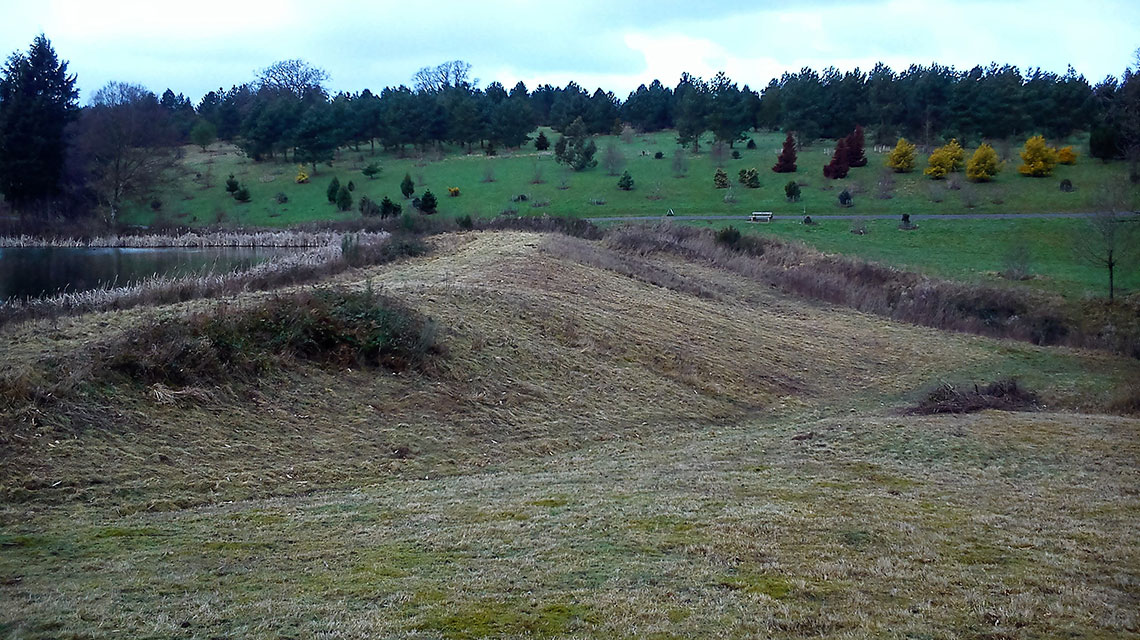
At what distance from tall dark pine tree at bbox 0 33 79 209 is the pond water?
18.5m

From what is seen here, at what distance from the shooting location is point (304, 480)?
431 inches

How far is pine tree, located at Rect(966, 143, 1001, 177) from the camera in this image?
2349 inches

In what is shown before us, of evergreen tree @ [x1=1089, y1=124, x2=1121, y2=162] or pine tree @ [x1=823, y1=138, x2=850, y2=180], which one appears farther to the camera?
pine tree @ [x1=823, y1=138, x2=850, y2=180]

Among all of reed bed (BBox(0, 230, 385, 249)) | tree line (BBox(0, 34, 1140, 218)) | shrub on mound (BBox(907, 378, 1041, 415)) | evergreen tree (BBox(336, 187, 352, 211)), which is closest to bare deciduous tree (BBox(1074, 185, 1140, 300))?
tree line (BBox(0, 34, 1140, 218))

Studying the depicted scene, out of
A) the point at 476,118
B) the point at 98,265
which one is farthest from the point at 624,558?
the point at 476,118

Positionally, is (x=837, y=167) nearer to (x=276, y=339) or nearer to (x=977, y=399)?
(x=977, y=399)

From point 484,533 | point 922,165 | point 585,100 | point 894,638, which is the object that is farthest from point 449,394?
point 585,100

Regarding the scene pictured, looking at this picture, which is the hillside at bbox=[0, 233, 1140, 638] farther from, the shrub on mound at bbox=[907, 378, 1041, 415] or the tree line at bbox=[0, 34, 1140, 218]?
the tree line at bbox=[0, 34, 1140, 218]

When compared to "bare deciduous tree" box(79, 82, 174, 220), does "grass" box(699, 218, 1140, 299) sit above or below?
below

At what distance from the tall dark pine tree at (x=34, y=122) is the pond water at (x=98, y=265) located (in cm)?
1849

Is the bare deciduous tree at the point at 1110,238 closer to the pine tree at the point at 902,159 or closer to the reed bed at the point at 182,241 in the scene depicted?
the pine tree at the point at 902,159

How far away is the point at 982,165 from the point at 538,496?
5814 cm

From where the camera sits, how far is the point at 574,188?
63.8 meters

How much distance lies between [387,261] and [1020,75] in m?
70.4
